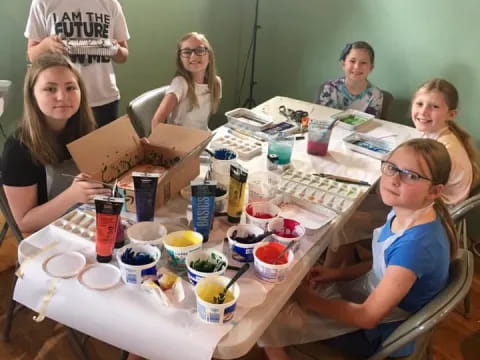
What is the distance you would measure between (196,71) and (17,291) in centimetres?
148

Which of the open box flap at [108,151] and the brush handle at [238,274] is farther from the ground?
the open box flap at [108,151]

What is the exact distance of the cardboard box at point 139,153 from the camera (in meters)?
1.29

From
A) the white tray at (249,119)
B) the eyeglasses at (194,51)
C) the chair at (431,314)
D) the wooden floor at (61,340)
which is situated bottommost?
the wooden floor at (61,340)

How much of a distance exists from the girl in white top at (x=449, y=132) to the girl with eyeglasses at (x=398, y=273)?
25.6 inches

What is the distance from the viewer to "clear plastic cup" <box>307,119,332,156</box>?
186 cm

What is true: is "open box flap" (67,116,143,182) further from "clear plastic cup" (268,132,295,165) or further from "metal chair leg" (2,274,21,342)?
"metal chair leg" (2,274,21,342)

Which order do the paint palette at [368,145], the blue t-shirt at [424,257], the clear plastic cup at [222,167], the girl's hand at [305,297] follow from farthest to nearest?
the paint palette at [368,145] → the clear plastic cup at [222,167] → the girl's hand at [305,297] → the blue t-shirt at [424,257]

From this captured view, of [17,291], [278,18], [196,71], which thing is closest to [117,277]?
[17,291]

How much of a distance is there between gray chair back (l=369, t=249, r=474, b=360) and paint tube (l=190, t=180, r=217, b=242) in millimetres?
543

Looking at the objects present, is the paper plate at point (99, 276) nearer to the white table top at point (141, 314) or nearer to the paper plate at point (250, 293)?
the white table top at point (141, 314)

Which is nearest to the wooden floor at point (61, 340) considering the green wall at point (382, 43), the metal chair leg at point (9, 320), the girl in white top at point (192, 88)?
the metal chair leg at point (9, 320)

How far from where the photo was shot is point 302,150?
1.92m

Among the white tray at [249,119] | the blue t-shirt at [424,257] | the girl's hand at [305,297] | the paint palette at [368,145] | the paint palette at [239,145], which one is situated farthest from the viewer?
the white tray at [249,119]

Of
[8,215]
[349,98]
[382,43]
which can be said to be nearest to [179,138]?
[8,215]
